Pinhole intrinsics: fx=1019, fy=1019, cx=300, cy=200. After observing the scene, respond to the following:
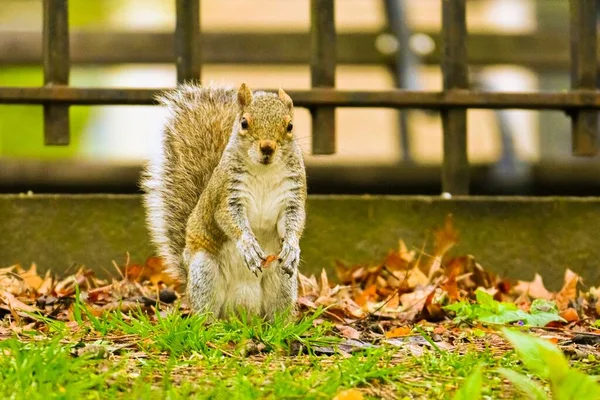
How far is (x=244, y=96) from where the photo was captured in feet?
9.14

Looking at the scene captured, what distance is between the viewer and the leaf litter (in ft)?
8.70

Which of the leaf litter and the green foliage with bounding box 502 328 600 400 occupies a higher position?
the green foliage with bounding box 502 328 600 400

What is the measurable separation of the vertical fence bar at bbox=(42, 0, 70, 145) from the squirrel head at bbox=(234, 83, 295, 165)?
1203mm

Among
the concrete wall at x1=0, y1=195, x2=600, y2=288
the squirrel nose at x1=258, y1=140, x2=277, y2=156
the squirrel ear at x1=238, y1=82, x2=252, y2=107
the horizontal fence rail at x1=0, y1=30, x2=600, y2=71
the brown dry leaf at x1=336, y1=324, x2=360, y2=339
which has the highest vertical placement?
the horizontal fence rail at x1=0, y1=30, x2=600, y2=71

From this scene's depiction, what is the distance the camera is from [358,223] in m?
3.75

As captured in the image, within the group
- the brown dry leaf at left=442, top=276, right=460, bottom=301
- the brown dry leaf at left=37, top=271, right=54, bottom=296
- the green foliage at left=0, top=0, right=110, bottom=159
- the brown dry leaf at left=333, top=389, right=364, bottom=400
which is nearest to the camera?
the brown dry leaf at left=333, top=389, right=364, bottom=400

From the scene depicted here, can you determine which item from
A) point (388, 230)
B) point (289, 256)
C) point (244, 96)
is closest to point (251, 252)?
point (289, 256)

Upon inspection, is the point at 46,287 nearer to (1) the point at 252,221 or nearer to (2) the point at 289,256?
(1) the point at 252,221

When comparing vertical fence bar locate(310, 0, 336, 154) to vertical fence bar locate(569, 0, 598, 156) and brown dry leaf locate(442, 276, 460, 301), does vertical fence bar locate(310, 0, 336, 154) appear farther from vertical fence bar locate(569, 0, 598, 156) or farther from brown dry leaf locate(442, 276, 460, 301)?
vertical fence bar locate(569, 0, 598, 156)

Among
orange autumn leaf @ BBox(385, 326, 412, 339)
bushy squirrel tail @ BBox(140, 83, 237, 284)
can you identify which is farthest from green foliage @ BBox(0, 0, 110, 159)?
orange autumn leaf @ BBox(385, 326, 412, 339)

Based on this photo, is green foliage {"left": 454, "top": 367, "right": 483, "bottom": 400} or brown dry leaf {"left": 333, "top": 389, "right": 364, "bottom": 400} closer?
green foliage {"left": 454, "top": 367, "right": 483, "bottom": 400}

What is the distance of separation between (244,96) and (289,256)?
0.46 meters

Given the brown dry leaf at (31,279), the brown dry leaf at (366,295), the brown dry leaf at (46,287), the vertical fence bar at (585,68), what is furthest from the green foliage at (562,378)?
the vertical fence bar at (585,68)

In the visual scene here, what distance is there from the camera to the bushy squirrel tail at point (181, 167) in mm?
3152
